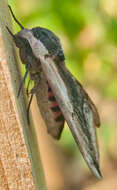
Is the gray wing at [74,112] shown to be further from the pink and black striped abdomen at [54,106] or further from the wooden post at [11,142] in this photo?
the wooden post at [11,142]

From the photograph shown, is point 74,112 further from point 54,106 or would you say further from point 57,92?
point 54,106

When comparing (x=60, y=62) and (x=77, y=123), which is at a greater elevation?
(x=60, y=62)

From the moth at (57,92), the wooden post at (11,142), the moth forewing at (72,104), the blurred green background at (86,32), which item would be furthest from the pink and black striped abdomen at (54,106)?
the blurred green background at (86,32)

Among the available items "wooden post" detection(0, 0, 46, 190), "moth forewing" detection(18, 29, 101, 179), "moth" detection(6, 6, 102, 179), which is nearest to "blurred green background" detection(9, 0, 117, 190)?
"moth" detection(6, 6, 102, 179)

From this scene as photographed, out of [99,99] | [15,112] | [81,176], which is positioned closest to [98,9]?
[99,99]

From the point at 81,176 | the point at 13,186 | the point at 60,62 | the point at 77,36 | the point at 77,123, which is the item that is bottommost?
the point at 81,176

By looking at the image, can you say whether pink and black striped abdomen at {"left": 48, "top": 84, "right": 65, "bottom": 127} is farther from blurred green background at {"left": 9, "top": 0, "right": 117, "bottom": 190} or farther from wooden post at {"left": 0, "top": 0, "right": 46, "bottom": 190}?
blurred green background at {"left": 9, "top": 0, "right": 117, "bottom": 190}

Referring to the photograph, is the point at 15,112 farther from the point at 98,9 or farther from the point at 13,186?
the point at 98,9
